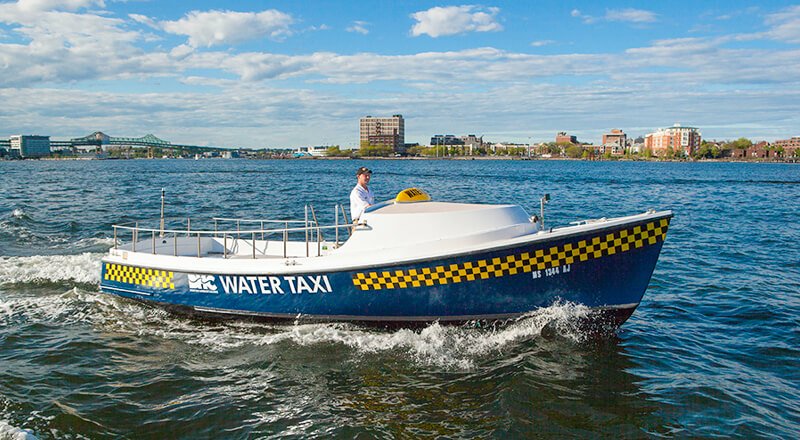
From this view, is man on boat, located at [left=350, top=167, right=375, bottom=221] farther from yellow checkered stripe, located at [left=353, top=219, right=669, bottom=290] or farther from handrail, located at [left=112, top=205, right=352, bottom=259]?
yellow checkered stripe, located at [left=353, top=219, right=669, bottom=290]

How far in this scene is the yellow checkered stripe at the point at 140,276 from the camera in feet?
35.0

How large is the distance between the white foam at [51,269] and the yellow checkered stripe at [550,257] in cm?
903

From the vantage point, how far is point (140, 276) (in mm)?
10953

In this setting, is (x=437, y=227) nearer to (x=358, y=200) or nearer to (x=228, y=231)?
(x=358, y=200)

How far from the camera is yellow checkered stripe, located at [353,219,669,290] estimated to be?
847 cm

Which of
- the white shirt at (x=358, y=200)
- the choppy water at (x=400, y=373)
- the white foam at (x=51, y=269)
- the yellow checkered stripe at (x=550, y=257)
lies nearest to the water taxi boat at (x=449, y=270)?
the yellow checkered stripe at (x=550, y=257)

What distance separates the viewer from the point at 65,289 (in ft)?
41.8

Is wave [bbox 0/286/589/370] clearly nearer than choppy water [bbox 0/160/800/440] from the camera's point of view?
No

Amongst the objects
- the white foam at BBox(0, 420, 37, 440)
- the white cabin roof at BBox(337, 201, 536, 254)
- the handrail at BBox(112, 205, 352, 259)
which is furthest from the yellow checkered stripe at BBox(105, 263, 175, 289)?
the white foam at BBox(0, 420, 37, 440)

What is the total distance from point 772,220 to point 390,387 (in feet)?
81.2

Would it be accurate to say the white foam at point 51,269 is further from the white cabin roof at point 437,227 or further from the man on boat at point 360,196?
the white cabin roof at point 437,227

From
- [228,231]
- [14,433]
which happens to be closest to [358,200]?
[228,231]

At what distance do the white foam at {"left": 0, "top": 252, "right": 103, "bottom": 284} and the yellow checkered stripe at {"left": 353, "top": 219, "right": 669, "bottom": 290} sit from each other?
29.6ft

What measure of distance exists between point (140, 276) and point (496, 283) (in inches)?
266
